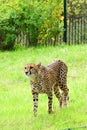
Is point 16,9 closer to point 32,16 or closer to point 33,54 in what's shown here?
point 32,16

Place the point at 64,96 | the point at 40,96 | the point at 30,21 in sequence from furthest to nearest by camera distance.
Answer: the point at 30,21 → the point at 40,96 → the point at 64,96

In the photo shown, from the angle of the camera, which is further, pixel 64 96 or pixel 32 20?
pixel 32 20

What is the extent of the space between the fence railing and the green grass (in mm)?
2156

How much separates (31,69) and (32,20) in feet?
34.7

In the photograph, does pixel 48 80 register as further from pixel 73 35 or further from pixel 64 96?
pixel 73 35

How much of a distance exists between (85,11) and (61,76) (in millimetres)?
Answer: 16881

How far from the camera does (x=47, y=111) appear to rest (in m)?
9.78

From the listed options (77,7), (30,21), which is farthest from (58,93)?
(77,7)

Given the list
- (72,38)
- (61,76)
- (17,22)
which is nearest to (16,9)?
(17,22)

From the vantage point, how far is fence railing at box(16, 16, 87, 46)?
66.3ft

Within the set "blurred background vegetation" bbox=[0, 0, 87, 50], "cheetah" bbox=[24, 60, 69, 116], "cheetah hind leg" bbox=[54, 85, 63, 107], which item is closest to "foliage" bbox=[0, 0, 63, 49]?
"blurred background vegetation" bbox=[0, 0, 87, 50]

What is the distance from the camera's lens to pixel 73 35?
841 inches

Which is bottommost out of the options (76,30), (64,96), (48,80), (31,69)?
(64,96)

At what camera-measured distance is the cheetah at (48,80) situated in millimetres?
9133
